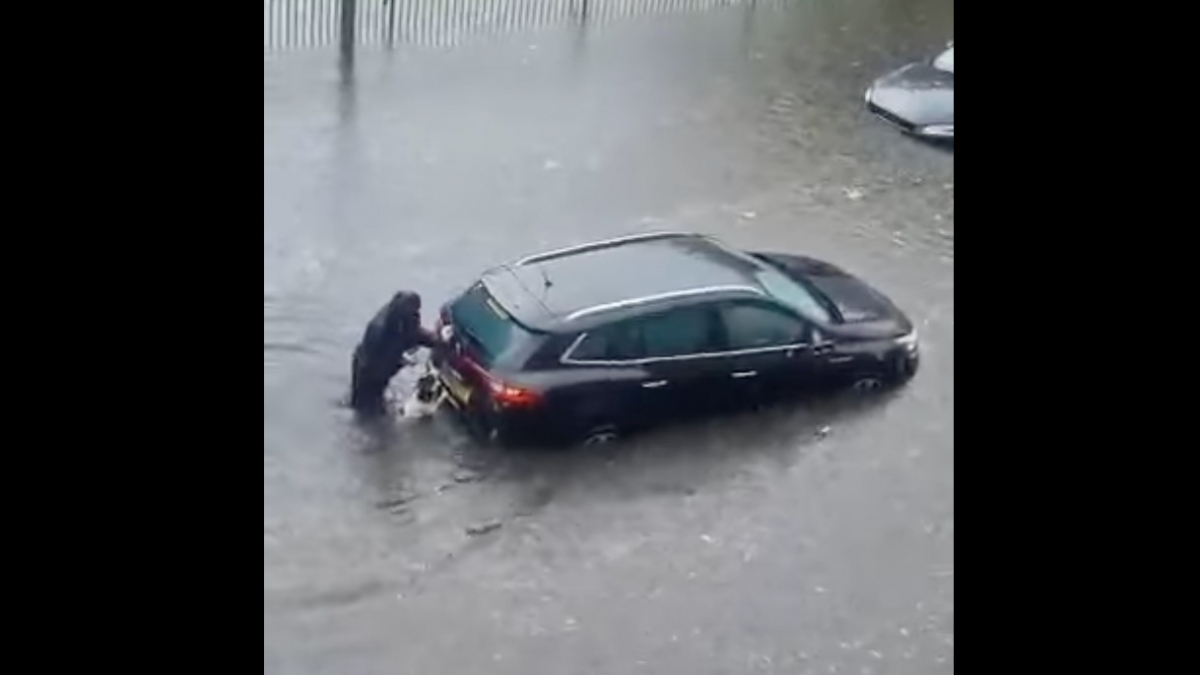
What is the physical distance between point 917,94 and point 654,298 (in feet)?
3.81

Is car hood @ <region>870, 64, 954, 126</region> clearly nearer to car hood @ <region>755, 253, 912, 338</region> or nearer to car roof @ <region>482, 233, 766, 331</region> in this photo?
car hood @ <region>755, 253, 912, 338</region>

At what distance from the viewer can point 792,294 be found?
3.31 meters

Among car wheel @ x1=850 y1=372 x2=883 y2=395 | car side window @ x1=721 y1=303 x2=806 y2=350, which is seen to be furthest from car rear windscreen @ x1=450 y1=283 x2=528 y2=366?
car wheel @ x1=850 y1=372 x2=883 y2=395

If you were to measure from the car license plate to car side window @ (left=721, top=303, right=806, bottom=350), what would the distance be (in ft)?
1.59

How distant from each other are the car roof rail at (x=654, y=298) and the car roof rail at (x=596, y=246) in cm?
23

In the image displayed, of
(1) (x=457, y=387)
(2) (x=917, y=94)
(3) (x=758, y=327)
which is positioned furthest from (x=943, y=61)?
(1) (x=457, y=387)

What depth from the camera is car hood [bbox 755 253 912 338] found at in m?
3.32
